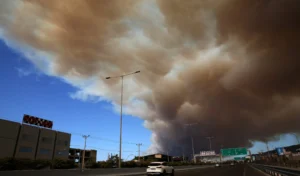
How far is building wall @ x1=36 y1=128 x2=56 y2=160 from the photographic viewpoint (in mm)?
86688

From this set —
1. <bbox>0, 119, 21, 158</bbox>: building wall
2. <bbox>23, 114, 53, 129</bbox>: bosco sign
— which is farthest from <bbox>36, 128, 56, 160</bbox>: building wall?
<bbox>0, 119, 21, 158</bbox>: building wall

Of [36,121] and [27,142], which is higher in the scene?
[36,121]

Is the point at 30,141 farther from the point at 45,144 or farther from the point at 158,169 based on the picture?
the point at 158,169

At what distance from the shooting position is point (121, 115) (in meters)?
31.8

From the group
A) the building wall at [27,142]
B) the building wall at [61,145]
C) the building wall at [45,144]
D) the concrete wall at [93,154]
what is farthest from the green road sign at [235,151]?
the concrete wall at [93,154]

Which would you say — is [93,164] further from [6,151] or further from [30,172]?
[6,151]

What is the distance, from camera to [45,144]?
89.4 m

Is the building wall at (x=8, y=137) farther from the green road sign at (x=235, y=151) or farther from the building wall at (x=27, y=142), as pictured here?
the green road sign at (x=235, y=151)

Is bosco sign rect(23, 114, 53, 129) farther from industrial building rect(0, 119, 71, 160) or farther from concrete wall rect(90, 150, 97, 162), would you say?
concrete wall rect(90, 150, 97, 162)

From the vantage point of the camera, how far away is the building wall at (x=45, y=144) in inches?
3413

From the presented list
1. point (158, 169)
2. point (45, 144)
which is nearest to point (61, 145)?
point (45, 144)

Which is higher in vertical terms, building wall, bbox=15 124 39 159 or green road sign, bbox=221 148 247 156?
building wall, bbox=15 124 39 159

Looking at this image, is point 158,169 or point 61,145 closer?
point 158,169

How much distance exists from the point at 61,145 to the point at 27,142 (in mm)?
19048
